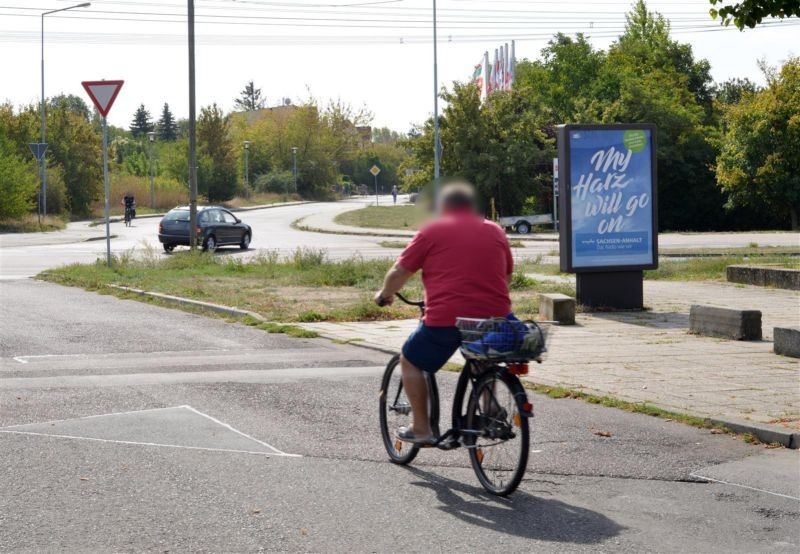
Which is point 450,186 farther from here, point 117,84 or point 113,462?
point 117,84

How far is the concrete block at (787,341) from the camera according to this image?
36.5 ft

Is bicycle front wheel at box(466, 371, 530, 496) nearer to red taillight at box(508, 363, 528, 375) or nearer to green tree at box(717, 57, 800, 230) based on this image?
red taillight at box(508, 363, 528, 375)

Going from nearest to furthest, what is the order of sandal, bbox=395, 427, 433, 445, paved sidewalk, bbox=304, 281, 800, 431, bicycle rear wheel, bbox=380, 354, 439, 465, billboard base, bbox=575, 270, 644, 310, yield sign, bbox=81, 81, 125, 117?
sandal, bbox=395, 427, 433, 445, bicycle rear wheel, bbox=380, 354, 439, 465, paved sidewalk, bbox=304, 281, 800, 431, billboard base, bbox=575, 270, 644, 310, yield sign, bbox=81, 81, 125, 117

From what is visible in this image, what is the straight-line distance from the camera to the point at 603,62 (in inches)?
2894

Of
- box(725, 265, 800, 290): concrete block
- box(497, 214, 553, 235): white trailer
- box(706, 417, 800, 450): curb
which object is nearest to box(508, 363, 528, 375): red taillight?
box(706, 417, 800, 450): curb

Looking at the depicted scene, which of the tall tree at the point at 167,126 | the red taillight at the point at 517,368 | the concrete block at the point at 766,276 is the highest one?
the tall tree at the point at 167,126

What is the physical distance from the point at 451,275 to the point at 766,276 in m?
14.9

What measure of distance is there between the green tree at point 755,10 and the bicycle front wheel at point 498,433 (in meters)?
4.35

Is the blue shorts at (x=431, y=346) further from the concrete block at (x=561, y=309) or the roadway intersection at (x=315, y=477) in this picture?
the concrete block at (x=561, y=309)

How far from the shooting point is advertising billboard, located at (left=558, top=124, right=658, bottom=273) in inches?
622

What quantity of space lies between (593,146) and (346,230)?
3262 centimetres

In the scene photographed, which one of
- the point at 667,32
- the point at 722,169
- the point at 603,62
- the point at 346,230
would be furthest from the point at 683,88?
the point at 346,230

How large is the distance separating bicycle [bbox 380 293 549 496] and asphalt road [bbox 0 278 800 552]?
19 centimetres

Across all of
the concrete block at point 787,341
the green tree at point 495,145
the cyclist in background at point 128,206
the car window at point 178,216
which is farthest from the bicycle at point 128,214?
the concrete block at point 787,341
